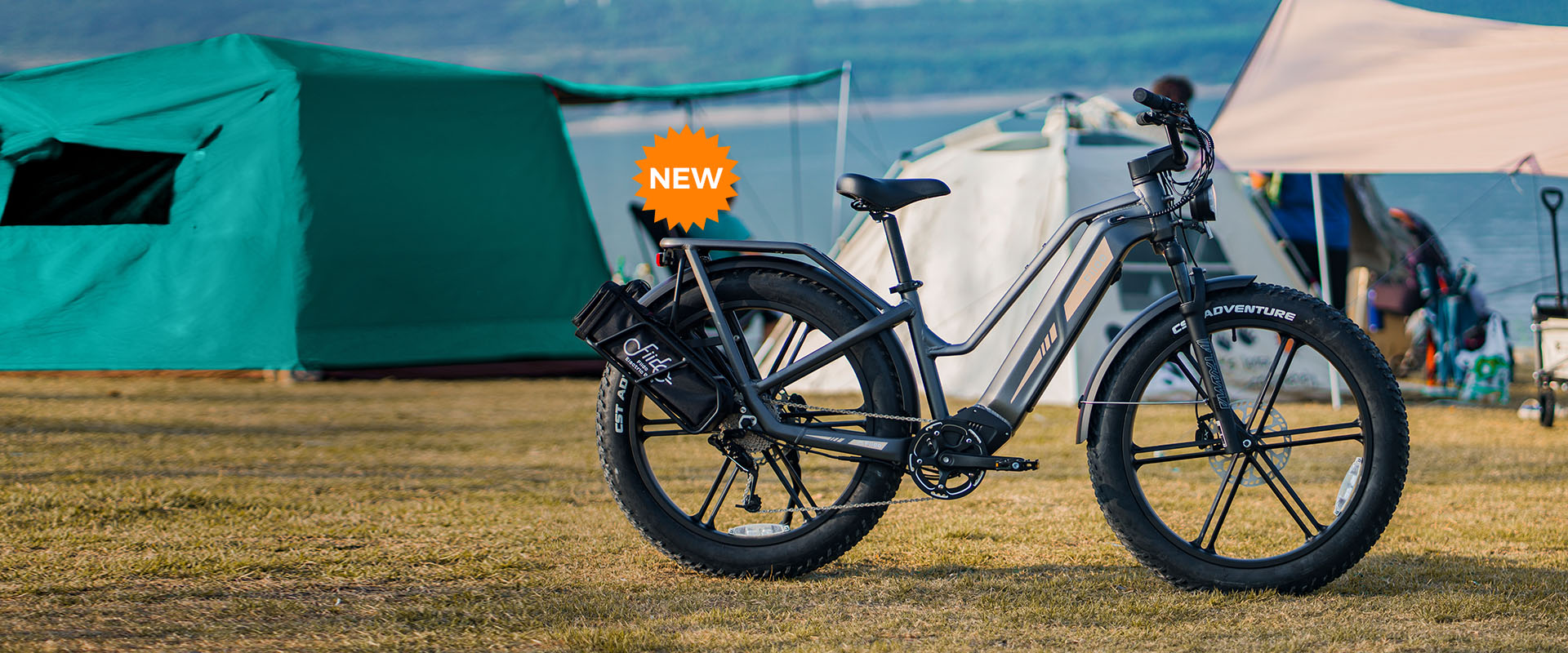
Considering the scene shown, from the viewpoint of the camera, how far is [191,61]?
5.74m

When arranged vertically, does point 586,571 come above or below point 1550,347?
below

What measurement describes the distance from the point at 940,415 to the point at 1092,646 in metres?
0.60

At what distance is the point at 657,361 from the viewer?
2.70 metres

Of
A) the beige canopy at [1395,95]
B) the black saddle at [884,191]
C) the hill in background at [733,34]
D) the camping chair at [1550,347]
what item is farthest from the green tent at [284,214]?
the hill in background at [733,34]

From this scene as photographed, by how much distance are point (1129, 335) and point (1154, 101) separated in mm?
476

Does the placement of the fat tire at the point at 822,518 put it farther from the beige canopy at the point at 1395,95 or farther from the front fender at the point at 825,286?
the beige canopy at the point at 1395,95

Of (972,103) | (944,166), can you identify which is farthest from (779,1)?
(944,166)

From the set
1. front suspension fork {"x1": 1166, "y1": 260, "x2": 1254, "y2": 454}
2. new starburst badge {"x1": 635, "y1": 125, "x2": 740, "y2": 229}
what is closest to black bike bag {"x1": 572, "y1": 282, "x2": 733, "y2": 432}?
new starburst badge {"x1": 635, "y1": 125, "x2": 740, "y2": 229}

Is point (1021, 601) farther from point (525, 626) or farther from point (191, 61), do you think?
point (191, 61)

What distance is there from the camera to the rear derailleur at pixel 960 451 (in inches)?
104

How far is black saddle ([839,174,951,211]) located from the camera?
8.67ft

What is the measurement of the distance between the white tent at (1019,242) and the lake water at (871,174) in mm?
991

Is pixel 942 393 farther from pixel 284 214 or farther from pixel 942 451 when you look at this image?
pixel 284 214

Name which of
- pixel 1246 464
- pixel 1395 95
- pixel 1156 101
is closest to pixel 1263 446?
pixel 1246 464
